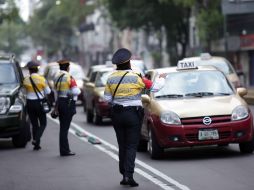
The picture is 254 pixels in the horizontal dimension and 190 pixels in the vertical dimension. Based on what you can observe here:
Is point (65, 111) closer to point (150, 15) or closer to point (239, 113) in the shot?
point (239, 113)

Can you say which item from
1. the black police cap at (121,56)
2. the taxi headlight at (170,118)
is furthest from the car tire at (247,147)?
the black police cap at (121,56)

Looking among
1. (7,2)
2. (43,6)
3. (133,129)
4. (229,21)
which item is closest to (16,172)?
(133,129)

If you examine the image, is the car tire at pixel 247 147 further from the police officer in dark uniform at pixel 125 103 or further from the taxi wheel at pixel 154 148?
the police officer in dark uniform at pixel 125 103

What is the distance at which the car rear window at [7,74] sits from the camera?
19.0 metres

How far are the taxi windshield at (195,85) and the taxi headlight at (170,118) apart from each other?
97cm

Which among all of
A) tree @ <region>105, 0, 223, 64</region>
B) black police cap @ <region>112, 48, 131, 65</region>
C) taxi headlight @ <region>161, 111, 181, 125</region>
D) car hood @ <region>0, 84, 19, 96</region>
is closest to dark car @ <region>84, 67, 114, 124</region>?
car hood @ <region>0, 84, 19, 96</region>

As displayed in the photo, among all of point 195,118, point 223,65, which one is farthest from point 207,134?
point 223,65

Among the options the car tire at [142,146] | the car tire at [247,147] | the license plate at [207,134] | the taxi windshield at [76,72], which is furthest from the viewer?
the taxi windshield at [76,72]

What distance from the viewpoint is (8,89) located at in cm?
1816

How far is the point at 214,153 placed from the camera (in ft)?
50.5

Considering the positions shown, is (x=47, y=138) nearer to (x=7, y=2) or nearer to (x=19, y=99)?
(x=19, y=99)

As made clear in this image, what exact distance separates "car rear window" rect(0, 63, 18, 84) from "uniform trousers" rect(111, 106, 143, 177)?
7.46 m

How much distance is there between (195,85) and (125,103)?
399cm

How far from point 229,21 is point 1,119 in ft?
123
